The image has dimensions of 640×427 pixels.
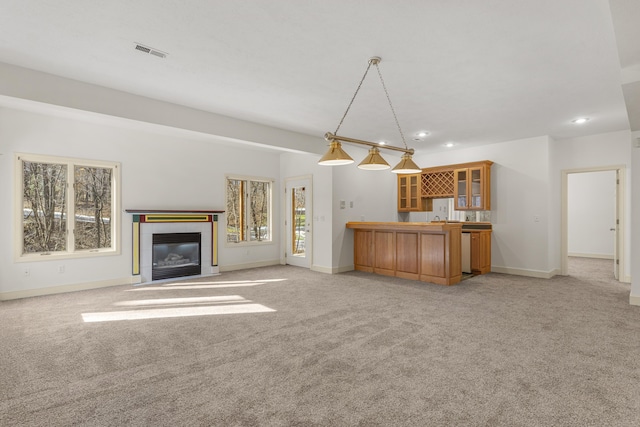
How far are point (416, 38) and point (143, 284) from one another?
5450 millimetres

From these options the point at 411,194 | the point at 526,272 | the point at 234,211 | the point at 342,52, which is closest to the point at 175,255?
the point at 234,211

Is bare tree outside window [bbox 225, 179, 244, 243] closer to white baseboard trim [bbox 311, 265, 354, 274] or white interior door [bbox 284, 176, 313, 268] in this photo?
white interior door [bbox 284, 176, 313, 268]

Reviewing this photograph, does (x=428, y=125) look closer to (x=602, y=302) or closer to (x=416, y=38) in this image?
(x=416, y=38)

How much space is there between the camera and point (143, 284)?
5.66 metres

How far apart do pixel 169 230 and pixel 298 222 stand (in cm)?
274

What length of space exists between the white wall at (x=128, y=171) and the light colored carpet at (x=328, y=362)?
690 millimetres

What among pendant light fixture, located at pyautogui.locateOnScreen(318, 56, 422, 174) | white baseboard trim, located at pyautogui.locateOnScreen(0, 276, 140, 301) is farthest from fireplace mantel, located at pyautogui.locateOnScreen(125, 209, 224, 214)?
pendant light fixture, located at pyautogui.locateOnScreen(318, 56, 422, 174)

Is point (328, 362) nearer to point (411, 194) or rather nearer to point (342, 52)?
point (342, 52)

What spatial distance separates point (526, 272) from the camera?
6359mm

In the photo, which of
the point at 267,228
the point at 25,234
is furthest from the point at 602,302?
the point at 25,234

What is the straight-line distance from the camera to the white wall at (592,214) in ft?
27.8

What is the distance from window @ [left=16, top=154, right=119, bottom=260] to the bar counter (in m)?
4.40

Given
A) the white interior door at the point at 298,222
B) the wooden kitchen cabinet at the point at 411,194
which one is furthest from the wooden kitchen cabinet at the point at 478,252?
the white interior door at the point at 298,222

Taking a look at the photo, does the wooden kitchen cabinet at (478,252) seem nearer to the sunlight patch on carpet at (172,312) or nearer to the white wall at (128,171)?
the white wall at (128,171)
